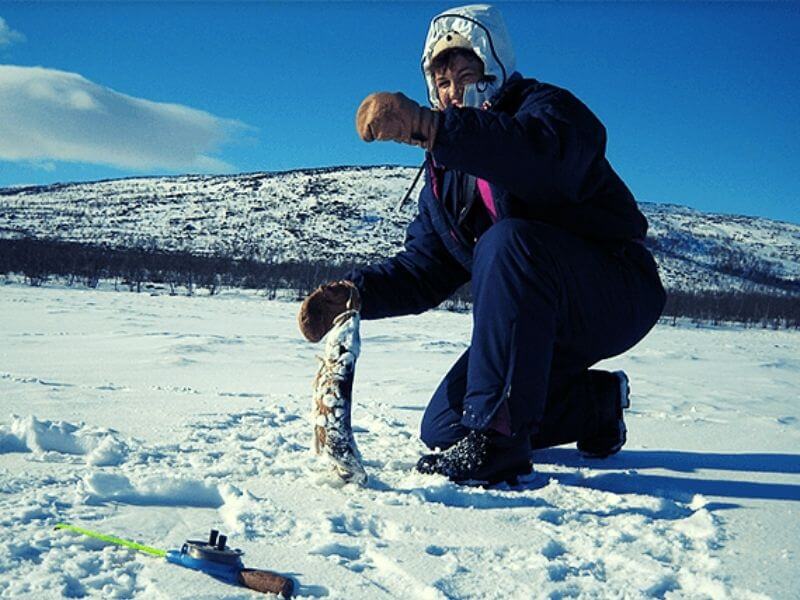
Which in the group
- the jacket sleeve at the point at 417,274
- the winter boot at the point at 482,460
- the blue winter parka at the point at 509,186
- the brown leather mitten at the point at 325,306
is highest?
the blue winter parka at the point at 509,186

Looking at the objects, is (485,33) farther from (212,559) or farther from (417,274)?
(212,559)

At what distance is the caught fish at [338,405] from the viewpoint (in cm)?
149

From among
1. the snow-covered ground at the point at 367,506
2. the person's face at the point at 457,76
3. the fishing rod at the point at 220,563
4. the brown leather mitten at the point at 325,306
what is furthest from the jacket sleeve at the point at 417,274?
the fishing rod at the point at 220,563

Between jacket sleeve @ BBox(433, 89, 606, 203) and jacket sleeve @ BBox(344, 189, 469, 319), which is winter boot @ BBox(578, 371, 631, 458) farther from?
jacket sleeve @ BBox(433, 89, 606, 203)

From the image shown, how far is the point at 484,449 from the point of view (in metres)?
Result: 1.53

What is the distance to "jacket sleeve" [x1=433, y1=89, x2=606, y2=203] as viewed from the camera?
1364mm

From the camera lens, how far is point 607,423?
6.47 ft

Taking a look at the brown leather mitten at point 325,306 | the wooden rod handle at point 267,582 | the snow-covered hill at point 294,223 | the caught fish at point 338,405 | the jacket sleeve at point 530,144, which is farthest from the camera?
the snow-covered hill at point 294,223

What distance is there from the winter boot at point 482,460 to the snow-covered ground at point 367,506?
2.3 inches

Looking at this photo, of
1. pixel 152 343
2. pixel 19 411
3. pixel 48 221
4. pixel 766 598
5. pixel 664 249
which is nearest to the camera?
pixel 766 598

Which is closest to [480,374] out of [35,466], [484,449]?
[484,449]

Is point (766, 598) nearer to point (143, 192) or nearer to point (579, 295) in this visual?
point (579, 295)

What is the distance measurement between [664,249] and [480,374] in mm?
78201

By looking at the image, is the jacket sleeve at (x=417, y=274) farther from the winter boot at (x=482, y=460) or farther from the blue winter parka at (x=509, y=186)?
the winter boot at (x=482, y=460)
